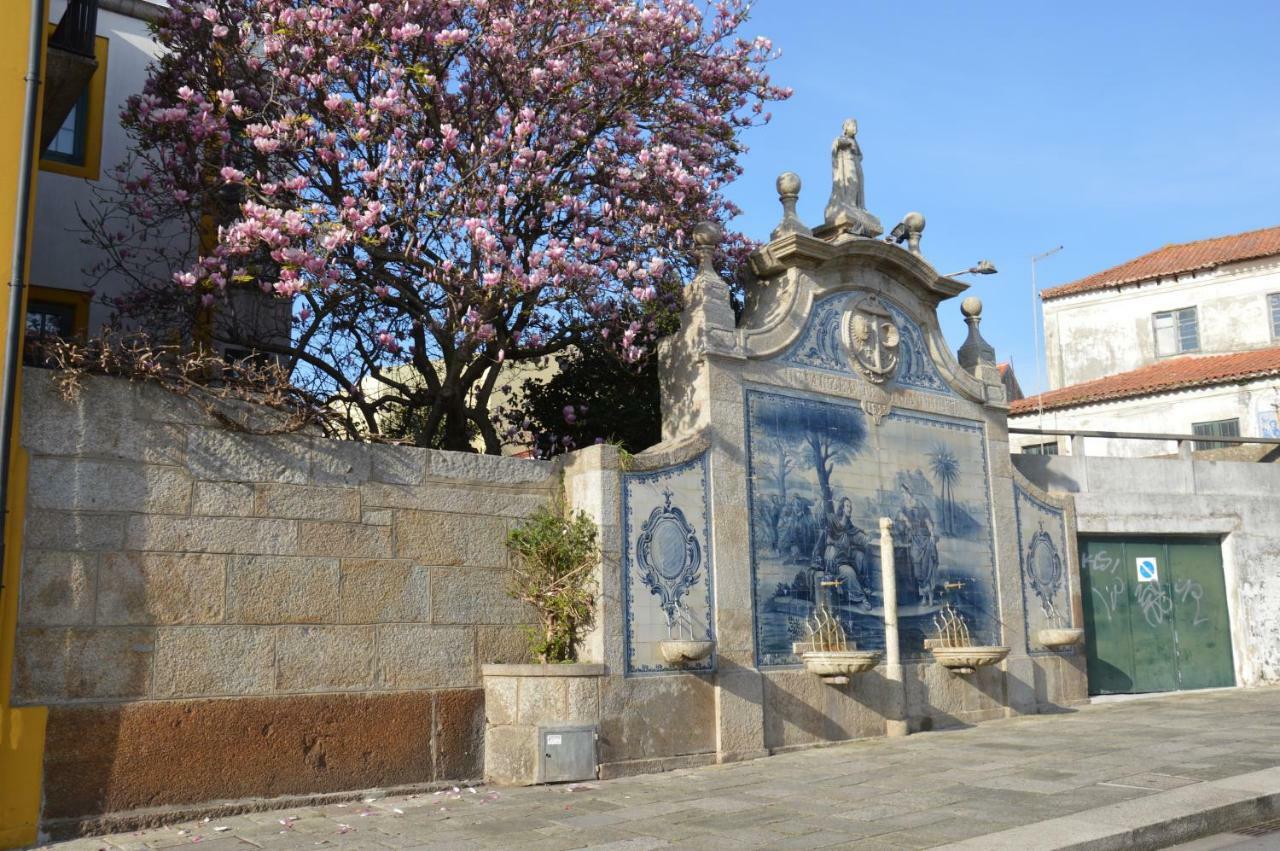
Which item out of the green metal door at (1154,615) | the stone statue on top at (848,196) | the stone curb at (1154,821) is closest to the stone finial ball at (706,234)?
the stone statue on top at (848,196)

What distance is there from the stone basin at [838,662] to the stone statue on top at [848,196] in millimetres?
4594

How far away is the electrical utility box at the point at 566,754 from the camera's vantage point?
8.98 metres

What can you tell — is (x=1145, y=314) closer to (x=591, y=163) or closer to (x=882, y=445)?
(x=882, y=445)

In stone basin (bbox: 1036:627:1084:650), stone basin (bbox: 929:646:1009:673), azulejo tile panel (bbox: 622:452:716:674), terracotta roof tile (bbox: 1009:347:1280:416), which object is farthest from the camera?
terracotta roof tile (bbox: 1009:347:1280:416)

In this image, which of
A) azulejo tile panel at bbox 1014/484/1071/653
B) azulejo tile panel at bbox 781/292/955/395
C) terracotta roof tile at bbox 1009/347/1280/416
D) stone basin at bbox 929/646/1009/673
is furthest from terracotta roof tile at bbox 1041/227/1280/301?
stone basin at bbox 929/646/1009/673

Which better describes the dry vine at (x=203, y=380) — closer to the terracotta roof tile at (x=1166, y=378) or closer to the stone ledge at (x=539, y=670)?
the stone ledge at (x=539, y=670)

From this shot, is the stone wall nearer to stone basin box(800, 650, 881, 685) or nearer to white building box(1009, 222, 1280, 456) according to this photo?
stone basin box(800, 650, 881, 685)

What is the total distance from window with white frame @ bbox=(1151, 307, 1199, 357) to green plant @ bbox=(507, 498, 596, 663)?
22118 millimetres

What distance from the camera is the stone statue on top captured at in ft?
42.3

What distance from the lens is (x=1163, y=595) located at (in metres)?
15.6

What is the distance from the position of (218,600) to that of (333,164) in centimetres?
458

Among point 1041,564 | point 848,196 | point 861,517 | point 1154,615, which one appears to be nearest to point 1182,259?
point 1154,615

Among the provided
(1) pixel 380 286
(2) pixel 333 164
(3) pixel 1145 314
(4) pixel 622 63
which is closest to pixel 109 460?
(1) pixel 380 286

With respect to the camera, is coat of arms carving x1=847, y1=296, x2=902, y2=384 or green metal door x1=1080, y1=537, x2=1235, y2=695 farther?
green metal door x1=1080, y1=537, x2=1235, y2=695
